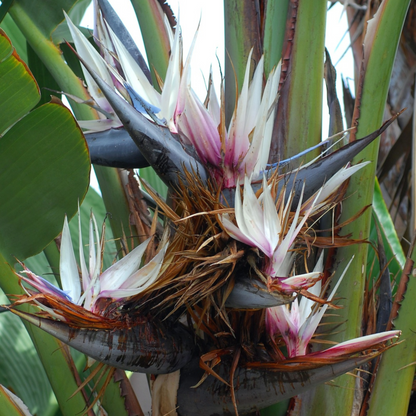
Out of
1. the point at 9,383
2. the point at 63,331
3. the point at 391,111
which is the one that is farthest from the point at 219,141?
the point at 391,111

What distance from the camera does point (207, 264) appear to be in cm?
31

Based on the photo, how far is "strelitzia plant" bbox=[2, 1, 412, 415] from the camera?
30 cm

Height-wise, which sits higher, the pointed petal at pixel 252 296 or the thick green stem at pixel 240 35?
the thick green stem at pixel 240 35

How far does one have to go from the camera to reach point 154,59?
1.71 feet

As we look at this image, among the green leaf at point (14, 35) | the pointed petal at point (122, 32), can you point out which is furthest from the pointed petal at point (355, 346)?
the green leaf at point (14, 35)

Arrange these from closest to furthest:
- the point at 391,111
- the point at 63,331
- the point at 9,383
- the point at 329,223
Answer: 1. the point at 63,331
2. the point at 329,223
3. the point at 9,383
4. the point at 391,111

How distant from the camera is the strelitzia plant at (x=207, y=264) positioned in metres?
0.30

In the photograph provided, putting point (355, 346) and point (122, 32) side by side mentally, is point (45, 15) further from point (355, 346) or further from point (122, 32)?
point (355, 346)

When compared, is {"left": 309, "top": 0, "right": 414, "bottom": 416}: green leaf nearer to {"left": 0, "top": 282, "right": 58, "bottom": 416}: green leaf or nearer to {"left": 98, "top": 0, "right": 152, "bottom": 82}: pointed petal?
{"left": 98, "top": 0, "right": 152, "bottom": 82}: pointed petal

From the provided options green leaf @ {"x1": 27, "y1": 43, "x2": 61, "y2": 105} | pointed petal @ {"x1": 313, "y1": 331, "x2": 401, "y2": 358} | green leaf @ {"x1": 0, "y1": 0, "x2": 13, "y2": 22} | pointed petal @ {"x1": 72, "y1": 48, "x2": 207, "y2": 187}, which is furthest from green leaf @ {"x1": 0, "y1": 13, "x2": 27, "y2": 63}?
pointed petal @ {"x1": 313, "y1": 331, "x2": 401, "y2": 358}

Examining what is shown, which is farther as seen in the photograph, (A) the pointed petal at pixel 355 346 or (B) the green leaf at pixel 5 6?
(B) the green leaf at pixel 5 6

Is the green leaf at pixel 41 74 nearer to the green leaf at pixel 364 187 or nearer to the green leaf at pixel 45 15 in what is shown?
the green leaf at pixel 45 15

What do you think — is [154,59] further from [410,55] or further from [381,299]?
[410,55]

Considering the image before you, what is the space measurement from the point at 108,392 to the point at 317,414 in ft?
0.70
